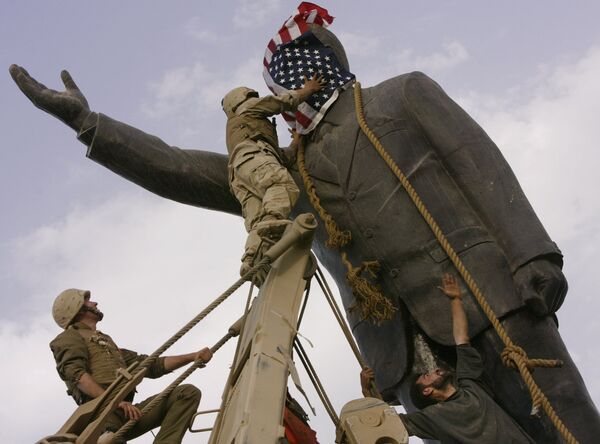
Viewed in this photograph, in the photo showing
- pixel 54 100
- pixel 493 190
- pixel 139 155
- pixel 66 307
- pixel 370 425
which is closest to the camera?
pixel 370 425

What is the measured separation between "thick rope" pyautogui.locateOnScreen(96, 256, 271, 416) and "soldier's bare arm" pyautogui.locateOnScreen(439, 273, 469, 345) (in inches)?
39.0

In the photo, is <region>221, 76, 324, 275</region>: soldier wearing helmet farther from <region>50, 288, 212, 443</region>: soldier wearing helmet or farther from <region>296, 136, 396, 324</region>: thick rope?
<region>50, 288, 212, 443</region>: soldier wearing helmet

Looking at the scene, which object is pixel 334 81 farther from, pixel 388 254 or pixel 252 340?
pixel 252 340

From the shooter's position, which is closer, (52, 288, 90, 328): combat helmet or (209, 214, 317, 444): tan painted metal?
(209, 214, 317, 444): tan painted metal

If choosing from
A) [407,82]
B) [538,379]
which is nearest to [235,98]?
[407,82]

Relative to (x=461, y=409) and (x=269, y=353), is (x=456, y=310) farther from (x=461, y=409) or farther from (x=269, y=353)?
(x=269, y=353)

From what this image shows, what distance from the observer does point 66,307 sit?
18.2ft

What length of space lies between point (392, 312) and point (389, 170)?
816mm

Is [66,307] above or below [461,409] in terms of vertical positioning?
above

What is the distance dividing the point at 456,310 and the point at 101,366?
5.81 ft

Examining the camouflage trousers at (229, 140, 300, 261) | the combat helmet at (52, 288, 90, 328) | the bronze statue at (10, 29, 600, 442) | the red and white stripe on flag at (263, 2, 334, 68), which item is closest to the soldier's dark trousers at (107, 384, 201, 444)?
the combat helmet at (52, 288, 90, 328)

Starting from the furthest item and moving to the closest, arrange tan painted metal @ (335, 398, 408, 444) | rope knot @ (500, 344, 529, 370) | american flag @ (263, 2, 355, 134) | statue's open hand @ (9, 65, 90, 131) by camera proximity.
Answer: american flag @ (263, 2, 355, 134)
statue's open hand @ (9, 65, 90, 131)
rope knot @ (500, 344, 529, 370)
tan painted metal @ (335, 398, 408, 444)

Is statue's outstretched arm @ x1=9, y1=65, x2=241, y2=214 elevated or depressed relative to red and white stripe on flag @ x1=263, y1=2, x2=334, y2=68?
depressed

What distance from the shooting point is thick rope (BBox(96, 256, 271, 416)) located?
16.3ft
